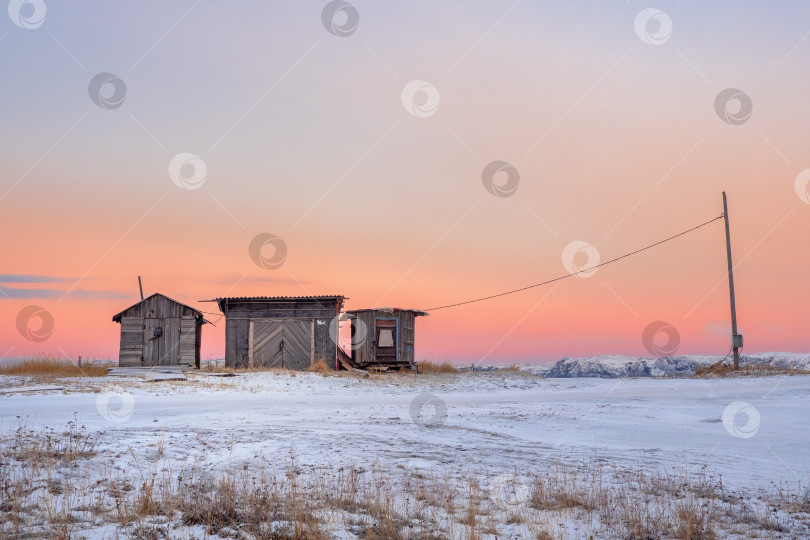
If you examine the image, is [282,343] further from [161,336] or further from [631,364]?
[631,364]

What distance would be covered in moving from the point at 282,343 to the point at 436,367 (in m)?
9.88

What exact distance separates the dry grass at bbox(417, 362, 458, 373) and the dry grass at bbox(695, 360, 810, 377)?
45.1 ft

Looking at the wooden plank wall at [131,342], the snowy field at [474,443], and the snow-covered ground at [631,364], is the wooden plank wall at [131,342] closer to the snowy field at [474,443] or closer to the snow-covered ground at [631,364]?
the snowy field at [474,443]

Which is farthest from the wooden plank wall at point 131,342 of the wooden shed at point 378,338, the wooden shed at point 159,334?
the wooden shed at point 378,338

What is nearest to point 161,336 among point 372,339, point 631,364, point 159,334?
point 159,334

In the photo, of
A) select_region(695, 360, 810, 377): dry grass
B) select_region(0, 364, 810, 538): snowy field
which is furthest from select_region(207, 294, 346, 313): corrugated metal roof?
select_region(695, 360, 810, 377): dry grass

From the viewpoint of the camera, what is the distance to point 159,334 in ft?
116

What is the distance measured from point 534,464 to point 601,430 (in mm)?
4489

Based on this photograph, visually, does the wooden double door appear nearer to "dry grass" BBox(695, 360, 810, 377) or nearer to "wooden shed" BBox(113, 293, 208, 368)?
"wooden shed" BBox(113, 293, 208, 368)

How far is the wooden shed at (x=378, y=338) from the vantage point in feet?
123

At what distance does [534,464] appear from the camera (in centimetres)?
1065

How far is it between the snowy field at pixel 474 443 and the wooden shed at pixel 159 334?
12.8m

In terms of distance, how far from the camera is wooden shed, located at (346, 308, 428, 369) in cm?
3759

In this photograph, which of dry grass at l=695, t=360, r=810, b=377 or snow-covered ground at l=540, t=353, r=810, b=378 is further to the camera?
snow-covered ground at l=540, t=353, r=810, b=378
